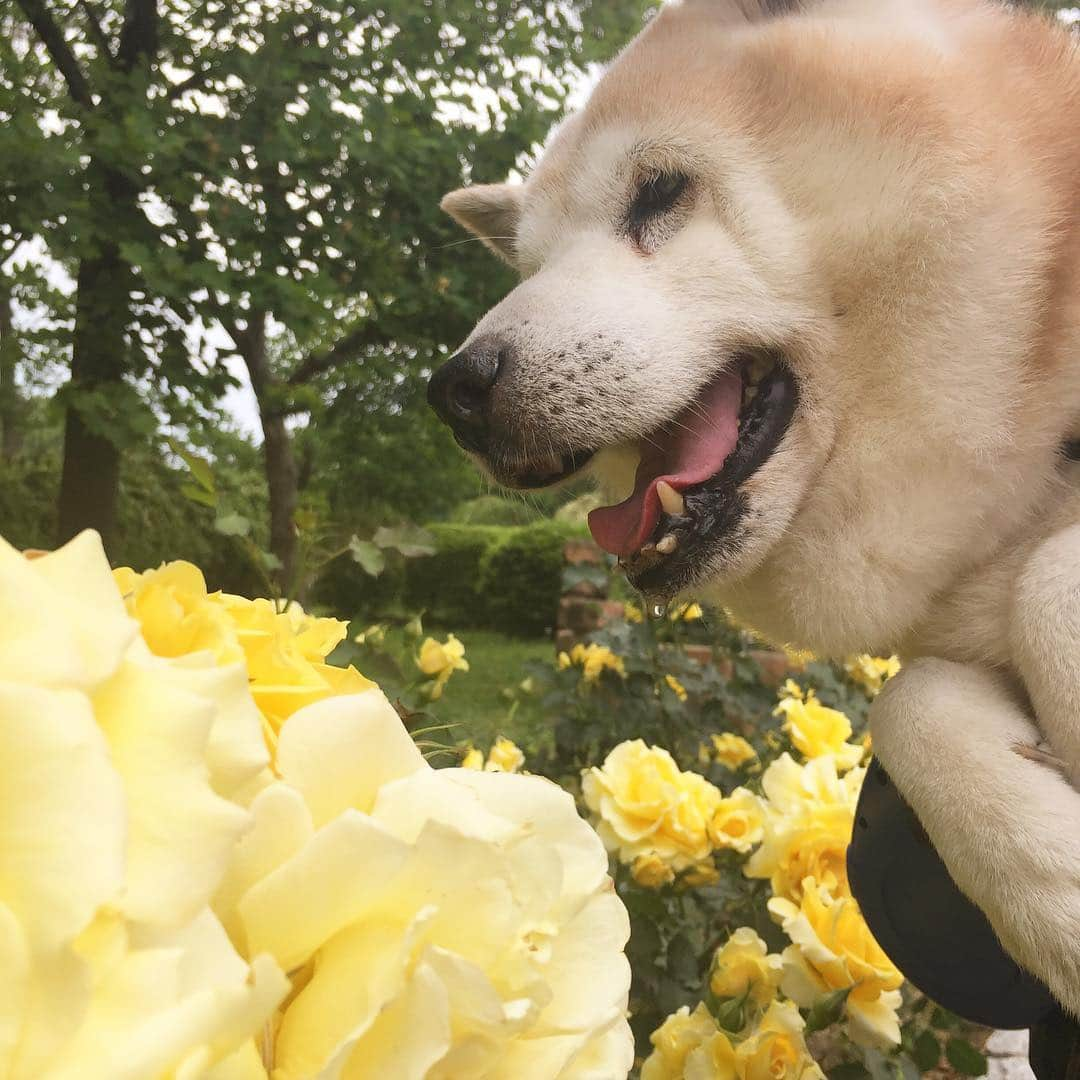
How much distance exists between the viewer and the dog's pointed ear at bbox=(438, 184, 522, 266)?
1.31 m

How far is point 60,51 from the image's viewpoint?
3852 mm

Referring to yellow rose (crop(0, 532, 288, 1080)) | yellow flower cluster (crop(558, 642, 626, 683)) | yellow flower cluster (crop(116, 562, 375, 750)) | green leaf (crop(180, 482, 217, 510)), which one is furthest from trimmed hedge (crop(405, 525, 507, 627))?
yellow rose (crop(0, 532, 288, 1080))

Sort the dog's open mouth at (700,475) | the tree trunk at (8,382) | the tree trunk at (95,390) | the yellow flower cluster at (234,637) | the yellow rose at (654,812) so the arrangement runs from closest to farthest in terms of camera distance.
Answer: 1. the yellow flower cluster at (234,637)
2. the dog's open mouth at (700,475)
3. the yellow rose at (654,812)
4. the tree trunk at (95,390)
5. the tree trunk at (8,382)

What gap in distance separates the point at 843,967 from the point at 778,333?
2.11ft

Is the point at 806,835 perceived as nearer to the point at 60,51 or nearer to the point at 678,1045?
the point at 678,1045

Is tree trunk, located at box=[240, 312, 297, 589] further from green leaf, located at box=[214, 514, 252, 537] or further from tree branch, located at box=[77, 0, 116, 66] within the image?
green leaf, located at box=[214, 514, 252, 537]

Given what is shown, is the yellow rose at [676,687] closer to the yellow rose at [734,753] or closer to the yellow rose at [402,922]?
the yellow rose at [734,753]

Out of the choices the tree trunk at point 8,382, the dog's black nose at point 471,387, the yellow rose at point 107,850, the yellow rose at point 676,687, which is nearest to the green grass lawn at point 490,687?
the yellow rose at point 676,687

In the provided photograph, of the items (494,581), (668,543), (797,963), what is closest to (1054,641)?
(668,543)

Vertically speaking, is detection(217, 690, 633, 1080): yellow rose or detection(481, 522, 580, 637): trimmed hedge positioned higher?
detection(217, 690, 633, 1080): yellow rose

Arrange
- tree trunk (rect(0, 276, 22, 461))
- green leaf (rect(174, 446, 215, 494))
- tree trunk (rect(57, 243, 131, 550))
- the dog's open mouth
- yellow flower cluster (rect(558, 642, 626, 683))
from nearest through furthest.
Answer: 1. green leaf (rect(174, 446, 215, 494))
2. the dog's open mouth
3. yellow flower cluster (rect(558, 642, 626, 683))
4. tree trunk (rect(57, 243, 131, 550))
5. tree trunk (rect(0, 276, 22, 461))

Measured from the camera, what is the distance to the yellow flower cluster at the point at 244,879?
0.27 m

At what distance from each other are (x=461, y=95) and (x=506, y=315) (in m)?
3.42

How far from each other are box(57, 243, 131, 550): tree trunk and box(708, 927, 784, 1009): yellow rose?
298 cm
